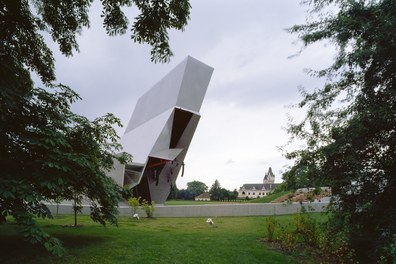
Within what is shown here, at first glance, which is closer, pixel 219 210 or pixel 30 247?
pixel 30 247

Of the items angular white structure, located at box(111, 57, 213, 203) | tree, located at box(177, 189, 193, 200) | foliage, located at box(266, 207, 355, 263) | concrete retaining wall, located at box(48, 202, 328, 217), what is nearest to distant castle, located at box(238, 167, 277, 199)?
tree, located at box(177, 189, 193, 200)

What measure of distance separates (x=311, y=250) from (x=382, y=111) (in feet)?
15.2

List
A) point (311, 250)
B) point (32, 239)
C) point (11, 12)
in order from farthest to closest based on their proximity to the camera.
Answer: point (311, 250)
point (11, 12)
point (32, 239)

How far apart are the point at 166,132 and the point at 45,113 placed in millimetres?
18413

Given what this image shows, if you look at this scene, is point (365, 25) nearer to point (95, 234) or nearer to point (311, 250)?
point (311, 250)

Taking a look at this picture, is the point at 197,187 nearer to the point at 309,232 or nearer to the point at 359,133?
the point at 309,232

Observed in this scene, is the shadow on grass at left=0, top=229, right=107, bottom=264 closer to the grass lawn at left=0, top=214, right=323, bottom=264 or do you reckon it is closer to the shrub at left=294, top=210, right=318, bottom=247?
the grass lawn at left=0, top=214, right=323, bottom=264

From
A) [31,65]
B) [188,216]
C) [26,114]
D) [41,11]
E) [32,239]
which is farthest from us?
[188,216]

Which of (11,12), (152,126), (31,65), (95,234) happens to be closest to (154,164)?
(152,126)

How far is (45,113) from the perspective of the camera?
6914mm

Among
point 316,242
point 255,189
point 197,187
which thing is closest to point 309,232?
point 316,242

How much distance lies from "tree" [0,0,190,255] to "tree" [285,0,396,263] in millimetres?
4462

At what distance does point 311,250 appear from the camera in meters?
8.45

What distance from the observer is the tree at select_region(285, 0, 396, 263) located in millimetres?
6723
